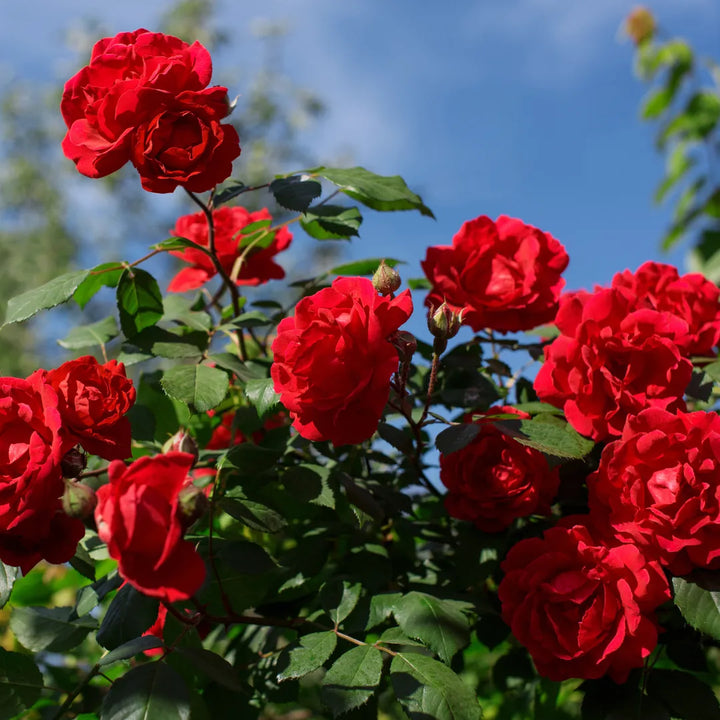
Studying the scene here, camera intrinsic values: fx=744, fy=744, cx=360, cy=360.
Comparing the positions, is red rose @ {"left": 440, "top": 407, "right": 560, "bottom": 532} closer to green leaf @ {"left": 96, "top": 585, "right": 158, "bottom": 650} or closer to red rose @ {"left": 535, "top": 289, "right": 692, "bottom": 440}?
red rose @ {"left": 535, "top": 289, "right": 692, "bottom": 440}

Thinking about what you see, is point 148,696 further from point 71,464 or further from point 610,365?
point 610,365

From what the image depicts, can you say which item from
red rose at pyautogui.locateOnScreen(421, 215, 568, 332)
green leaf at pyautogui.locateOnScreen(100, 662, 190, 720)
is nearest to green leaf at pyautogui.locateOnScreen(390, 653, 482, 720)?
green leaf at pyautogui.locateOnScreen(100, 662, 190, 720)

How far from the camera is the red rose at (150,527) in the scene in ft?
1.22

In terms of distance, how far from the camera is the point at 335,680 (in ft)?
1.80

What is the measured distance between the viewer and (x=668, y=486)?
0.60 metres

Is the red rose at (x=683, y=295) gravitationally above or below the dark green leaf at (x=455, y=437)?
above

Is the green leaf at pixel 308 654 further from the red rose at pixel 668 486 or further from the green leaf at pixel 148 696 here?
the red rose at pixel 668 486

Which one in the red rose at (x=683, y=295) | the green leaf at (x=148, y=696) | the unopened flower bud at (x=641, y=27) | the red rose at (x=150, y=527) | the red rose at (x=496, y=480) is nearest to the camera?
the red rose at (x=150, y=527)

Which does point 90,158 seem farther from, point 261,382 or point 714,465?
point 714,465

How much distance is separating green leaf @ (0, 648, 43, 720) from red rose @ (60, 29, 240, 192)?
43cm

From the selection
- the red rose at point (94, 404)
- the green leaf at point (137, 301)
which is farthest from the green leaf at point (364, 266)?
the red rose at point (94, 404)

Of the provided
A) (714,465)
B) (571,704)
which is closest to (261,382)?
(714,465)

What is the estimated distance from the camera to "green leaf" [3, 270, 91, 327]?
0.70 meters

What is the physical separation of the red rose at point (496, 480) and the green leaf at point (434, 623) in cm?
11
